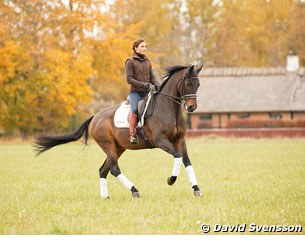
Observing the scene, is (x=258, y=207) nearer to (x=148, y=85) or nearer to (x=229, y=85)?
(x=148, y=85)

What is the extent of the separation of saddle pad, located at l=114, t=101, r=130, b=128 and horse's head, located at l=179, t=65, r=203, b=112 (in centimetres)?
155

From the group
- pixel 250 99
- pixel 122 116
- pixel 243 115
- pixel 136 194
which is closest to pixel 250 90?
pixel 250 99

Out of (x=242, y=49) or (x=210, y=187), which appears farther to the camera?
(x=242, y=49)

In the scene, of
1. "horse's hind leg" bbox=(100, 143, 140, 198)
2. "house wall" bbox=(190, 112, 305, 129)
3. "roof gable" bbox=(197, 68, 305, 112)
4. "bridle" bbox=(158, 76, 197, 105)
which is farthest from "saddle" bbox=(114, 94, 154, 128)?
"roof gable" bbox=(197, 68, 305, 112)

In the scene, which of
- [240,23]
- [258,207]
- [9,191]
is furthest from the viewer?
[240,23]

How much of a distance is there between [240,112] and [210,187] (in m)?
39.0

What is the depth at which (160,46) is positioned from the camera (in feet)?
204

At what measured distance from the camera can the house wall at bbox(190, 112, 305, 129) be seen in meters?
50.2

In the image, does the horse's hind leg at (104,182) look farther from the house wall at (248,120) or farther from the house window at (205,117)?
the house window at (205,117)

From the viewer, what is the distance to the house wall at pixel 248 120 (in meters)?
50.2

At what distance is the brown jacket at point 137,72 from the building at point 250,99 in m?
38.3

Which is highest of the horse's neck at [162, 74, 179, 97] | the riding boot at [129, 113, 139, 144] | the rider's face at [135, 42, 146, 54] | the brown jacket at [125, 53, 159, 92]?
the rider's face at [135, 42, 146, 54]

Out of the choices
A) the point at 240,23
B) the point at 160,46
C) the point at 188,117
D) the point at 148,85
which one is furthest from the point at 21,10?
the point at 148,85

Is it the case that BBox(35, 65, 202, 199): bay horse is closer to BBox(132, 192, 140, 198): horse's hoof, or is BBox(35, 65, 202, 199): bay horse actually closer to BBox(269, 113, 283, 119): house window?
BBox(132, 192, 140, 198): horse's hoof
